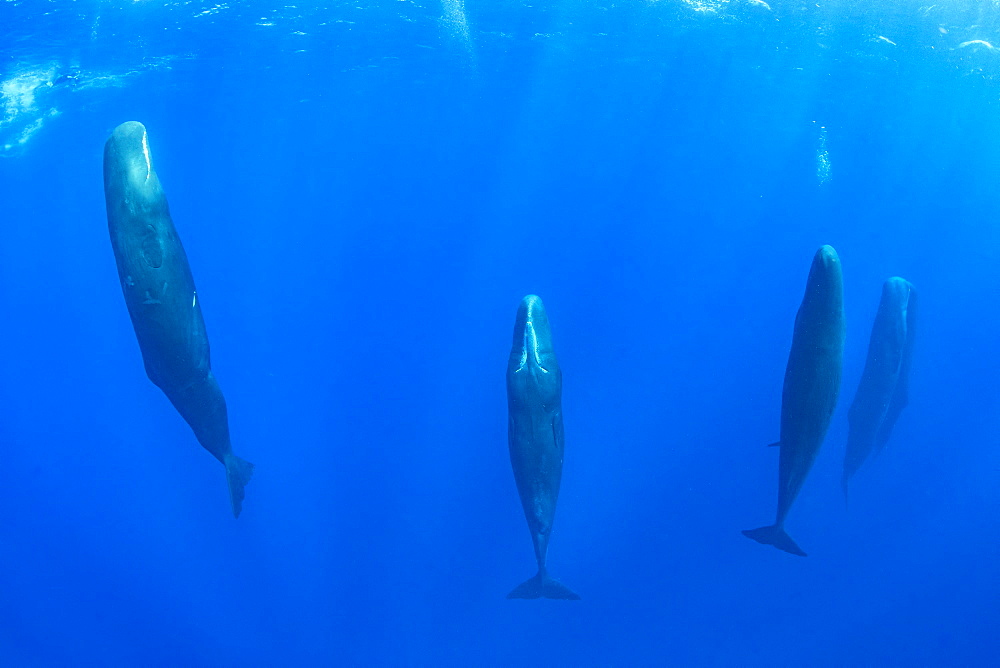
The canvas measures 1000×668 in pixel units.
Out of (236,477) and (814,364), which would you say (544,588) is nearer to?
(236,477)

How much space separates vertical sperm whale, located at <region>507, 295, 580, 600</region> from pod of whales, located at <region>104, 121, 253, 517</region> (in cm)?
279

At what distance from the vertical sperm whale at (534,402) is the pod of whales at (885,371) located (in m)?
5.31

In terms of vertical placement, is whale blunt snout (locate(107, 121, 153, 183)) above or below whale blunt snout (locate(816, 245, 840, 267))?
above

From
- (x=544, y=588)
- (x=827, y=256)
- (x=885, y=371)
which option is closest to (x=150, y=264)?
(x=827, y=256)

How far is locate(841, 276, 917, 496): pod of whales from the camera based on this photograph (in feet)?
29.3

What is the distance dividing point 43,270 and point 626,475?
41.3m

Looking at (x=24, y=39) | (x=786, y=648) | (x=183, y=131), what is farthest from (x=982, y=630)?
(x=183, y=131)

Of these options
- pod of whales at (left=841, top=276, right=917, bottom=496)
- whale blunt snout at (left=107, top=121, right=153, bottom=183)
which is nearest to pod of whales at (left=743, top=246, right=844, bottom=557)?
pod of whales at (left=841, top=276, right=917, bottom=496)

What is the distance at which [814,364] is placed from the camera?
5152 millimetres

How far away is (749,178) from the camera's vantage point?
136 ft

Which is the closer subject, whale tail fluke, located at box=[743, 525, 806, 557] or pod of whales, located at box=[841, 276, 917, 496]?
whale tail fluke, located at box=[743, 525, 806, 557]

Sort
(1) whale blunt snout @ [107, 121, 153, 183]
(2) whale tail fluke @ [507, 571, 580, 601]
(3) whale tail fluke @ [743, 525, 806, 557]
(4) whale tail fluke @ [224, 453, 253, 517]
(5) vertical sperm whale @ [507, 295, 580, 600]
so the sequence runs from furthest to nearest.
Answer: (2) whale tail fluke @ [507, 571, 580, 601], (4) whale tail fluke @ [224, 453, 253, 517], (3) whale tail fluke @ [743, 525, 806, 557], (5) vertical sperm whale @ [507, 295, 580, 600], (1) whale blunt snout @ [107, 121, 153, 183]

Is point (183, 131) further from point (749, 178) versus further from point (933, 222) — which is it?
point (933, 222)

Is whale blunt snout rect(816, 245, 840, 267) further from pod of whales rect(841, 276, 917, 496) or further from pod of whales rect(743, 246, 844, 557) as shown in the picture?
pod of whales rect(841, 276, 917, 496)
